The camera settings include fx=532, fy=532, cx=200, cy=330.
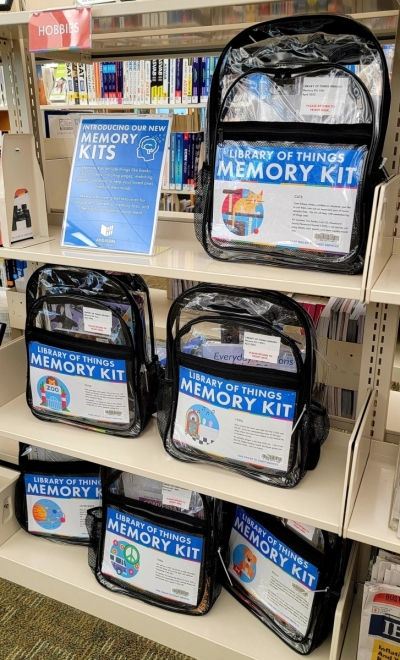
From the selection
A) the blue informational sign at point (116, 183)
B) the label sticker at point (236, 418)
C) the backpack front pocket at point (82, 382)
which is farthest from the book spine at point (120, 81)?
the label sticker at point (236, 418)

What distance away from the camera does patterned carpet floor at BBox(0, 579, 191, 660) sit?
1.44 metres

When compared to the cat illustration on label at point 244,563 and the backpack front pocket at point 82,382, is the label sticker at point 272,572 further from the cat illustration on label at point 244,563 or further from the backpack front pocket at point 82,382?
the backpack front pocket at point 82,382

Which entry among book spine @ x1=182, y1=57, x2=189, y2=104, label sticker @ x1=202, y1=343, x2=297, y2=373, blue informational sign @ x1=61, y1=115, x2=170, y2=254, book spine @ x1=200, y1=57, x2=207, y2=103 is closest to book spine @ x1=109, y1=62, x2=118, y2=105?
book spine @ x1=182, y1=57, x2=189, y2=104

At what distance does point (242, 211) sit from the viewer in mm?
1086

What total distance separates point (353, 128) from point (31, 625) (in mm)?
1539

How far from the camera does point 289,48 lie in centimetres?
104

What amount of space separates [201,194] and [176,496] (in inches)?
30.0

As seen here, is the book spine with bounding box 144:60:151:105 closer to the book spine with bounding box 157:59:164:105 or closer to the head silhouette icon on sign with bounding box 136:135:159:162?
the book spine with bounding box 157:59:164:105

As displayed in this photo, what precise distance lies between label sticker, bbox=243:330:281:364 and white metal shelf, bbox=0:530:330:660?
2.36ft

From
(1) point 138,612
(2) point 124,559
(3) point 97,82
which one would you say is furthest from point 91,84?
(1) point 138,612

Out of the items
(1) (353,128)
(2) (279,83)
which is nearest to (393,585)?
(1) (353,128)

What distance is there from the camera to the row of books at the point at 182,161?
3.18 meters

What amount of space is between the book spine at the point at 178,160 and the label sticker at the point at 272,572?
92.9 inches

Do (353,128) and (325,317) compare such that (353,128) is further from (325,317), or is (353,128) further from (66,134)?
(66,134)
